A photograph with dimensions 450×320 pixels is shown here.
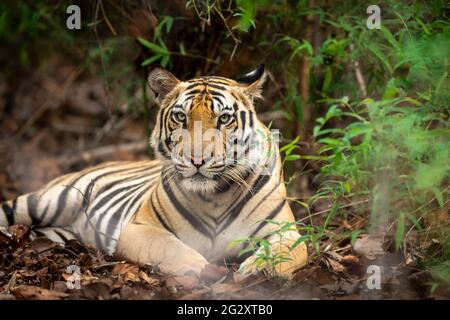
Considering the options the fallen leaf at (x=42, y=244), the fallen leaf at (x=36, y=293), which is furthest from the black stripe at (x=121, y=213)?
the fallen leaf at (x=36, y=293)

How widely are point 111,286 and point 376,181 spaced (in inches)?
68.1

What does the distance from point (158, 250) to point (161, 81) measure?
121 centimetres

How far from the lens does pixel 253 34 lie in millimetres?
6820

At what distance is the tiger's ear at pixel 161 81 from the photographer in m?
5.23

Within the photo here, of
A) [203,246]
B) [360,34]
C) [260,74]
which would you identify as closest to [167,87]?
[260,74]

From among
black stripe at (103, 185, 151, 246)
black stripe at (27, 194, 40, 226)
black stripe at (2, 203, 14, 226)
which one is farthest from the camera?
black stripe at (27, 194, 40, 226)

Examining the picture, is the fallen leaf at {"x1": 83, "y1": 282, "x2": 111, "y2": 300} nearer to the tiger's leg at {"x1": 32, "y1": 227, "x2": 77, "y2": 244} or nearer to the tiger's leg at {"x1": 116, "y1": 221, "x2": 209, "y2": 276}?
the tiger's leg at {"x1": 116, "y1": 221, "x2": 209, "y2": 276}

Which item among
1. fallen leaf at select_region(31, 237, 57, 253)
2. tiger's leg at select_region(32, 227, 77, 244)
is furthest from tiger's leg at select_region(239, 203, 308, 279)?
tiger's leg at select_region(32, 227, 77, 244)

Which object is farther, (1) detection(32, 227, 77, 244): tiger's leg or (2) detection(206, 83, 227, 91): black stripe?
(1) detection(32, 227, 77, 244): tiger's leg

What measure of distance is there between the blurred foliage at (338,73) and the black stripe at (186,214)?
0.73 m

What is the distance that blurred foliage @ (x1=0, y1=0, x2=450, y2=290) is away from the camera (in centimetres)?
437

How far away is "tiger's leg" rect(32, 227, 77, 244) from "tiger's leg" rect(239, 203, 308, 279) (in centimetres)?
211

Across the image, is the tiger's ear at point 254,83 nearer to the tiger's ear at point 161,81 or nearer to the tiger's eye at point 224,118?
the tiger's eye at point 224,118

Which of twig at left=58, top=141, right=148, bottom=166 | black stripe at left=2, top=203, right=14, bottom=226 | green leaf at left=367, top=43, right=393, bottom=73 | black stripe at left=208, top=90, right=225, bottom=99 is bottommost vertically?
twig at left=58, top=141, right=148, bottom=166
